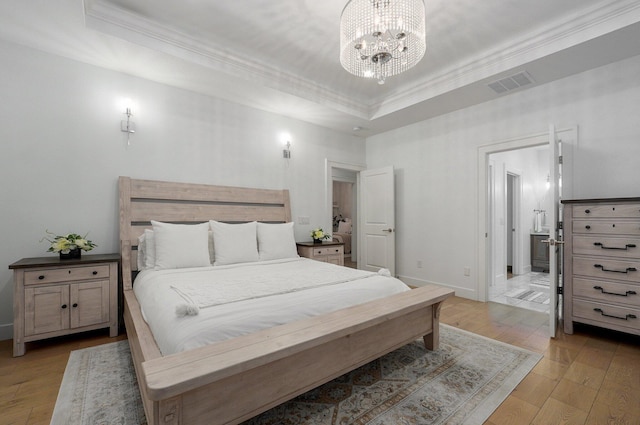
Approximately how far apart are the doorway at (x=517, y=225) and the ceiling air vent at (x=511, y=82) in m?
0.95

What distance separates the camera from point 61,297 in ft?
8.06

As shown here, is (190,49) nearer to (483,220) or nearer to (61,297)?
(61,297)

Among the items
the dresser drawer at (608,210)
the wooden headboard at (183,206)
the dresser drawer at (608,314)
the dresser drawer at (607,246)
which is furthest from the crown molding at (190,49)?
the dresser drawer at (608,314)

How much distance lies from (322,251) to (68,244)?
9.27ft

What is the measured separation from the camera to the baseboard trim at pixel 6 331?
2.60 meters

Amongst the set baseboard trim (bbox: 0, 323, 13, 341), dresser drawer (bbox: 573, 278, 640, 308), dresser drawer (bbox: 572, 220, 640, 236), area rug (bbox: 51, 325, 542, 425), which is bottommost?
area rug (bbox: 51, 325, 542, 425)

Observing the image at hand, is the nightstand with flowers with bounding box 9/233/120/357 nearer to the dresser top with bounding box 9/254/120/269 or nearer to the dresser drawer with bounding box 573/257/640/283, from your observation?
the dresser top with bounding box 9/254/120/269

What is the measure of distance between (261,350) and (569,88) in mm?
4081

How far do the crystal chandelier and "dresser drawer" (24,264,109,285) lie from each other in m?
2.87

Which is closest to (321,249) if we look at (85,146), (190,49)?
(190,49)

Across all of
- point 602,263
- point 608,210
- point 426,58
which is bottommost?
point 602,263

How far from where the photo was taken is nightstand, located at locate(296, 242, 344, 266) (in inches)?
160

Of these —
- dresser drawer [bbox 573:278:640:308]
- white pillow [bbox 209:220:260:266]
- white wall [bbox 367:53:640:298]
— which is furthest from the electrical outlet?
dresser drawer [bbox 573:278:640:308]

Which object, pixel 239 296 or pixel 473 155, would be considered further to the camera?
pixel 473 155
